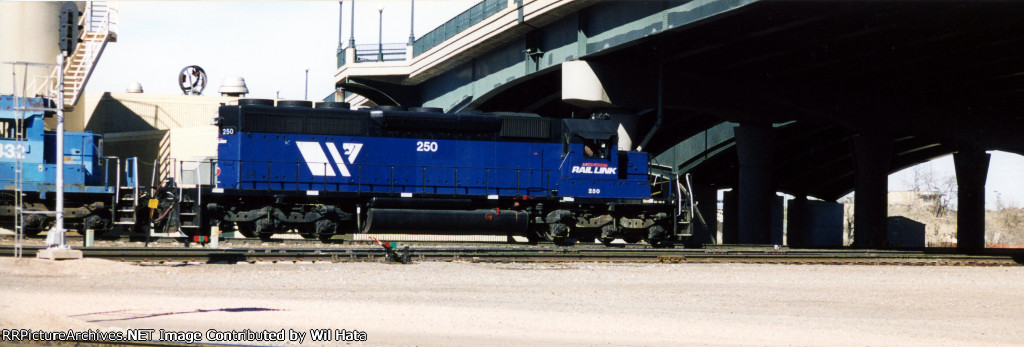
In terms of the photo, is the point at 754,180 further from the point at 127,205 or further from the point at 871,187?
the point at 127,205

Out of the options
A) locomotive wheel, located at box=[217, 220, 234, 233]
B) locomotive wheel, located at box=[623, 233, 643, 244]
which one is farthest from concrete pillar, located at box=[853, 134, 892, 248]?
locomotive wheel, located at box=[217, 220, 234, 233]

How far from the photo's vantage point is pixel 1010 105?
1555 inches

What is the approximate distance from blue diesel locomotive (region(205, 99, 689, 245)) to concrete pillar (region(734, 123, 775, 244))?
431 inches

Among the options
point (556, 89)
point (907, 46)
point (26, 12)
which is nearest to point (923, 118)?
point (907, 46)

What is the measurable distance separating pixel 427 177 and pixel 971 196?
27.9 meters

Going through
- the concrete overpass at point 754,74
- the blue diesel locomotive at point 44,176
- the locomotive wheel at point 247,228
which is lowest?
the locomotive wheel at point 247,228

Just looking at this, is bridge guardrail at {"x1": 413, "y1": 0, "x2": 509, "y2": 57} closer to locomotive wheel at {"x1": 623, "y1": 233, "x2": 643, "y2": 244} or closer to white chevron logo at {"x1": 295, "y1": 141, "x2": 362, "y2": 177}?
locomotive wheel at {"x1": 623, "y1": 233, "x2": 643, "y2": 244}

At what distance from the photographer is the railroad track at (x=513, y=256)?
1756 cm

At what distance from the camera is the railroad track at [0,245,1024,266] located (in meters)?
17.6

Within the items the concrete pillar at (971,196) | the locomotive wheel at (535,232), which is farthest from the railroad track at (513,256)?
the concrete pillar at (971,196)

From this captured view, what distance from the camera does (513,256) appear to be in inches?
776

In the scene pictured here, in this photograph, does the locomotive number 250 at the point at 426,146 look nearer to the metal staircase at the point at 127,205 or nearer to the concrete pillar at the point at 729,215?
the metal staircase at the point at 127,205

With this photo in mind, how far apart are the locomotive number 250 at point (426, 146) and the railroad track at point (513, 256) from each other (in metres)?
3.06

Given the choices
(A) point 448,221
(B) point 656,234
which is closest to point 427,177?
(A) point 448,221
